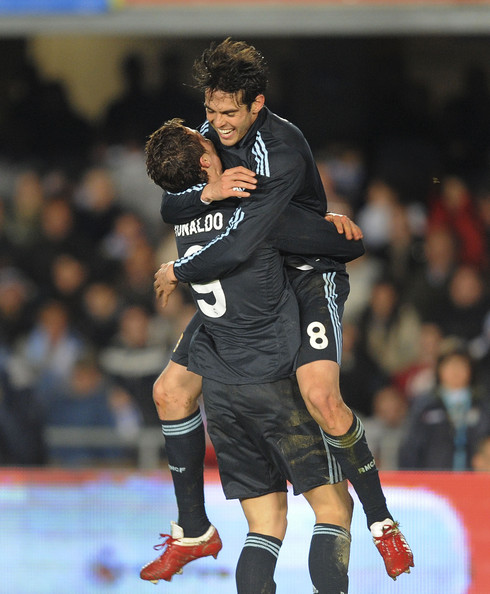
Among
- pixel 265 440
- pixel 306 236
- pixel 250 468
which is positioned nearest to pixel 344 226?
pixel 306 236

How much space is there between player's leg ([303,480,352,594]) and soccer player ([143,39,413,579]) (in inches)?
5.0

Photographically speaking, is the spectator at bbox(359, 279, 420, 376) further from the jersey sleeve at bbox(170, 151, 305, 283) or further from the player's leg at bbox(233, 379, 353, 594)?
the jersey sleeve at bbox(170, 151, 305, 283)

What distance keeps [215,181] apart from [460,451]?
3.24 metres

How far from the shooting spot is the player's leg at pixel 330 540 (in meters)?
3.49

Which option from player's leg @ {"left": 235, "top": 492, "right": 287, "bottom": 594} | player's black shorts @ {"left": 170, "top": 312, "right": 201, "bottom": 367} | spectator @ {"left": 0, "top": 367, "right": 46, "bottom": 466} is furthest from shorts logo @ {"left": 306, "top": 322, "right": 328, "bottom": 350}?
spectator @ {"left": 0, "top": 367, "right": 46, "bottom": 466}

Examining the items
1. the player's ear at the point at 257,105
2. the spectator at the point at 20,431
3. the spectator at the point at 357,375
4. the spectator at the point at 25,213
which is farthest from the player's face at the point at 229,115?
the spectator at the point at 25,213

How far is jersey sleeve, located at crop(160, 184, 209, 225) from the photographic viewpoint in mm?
3406

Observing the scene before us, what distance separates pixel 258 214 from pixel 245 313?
353 mm

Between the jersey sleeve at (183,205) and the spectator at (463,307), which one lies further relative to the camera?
the spectator at (463,307)

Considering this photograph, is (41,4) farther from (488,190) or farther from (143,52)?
(488,190)

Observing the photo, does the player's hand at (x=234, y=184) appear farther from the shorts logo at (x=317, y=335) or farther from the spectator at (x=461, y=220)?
the spectator at (x=461, y=220)

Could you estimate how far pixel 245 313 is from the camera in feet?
11.5

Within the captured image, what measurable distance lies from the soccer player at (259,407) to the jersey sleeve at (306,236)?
0.10ft

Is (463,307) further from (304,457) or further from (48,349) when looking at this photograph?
(304,457)
